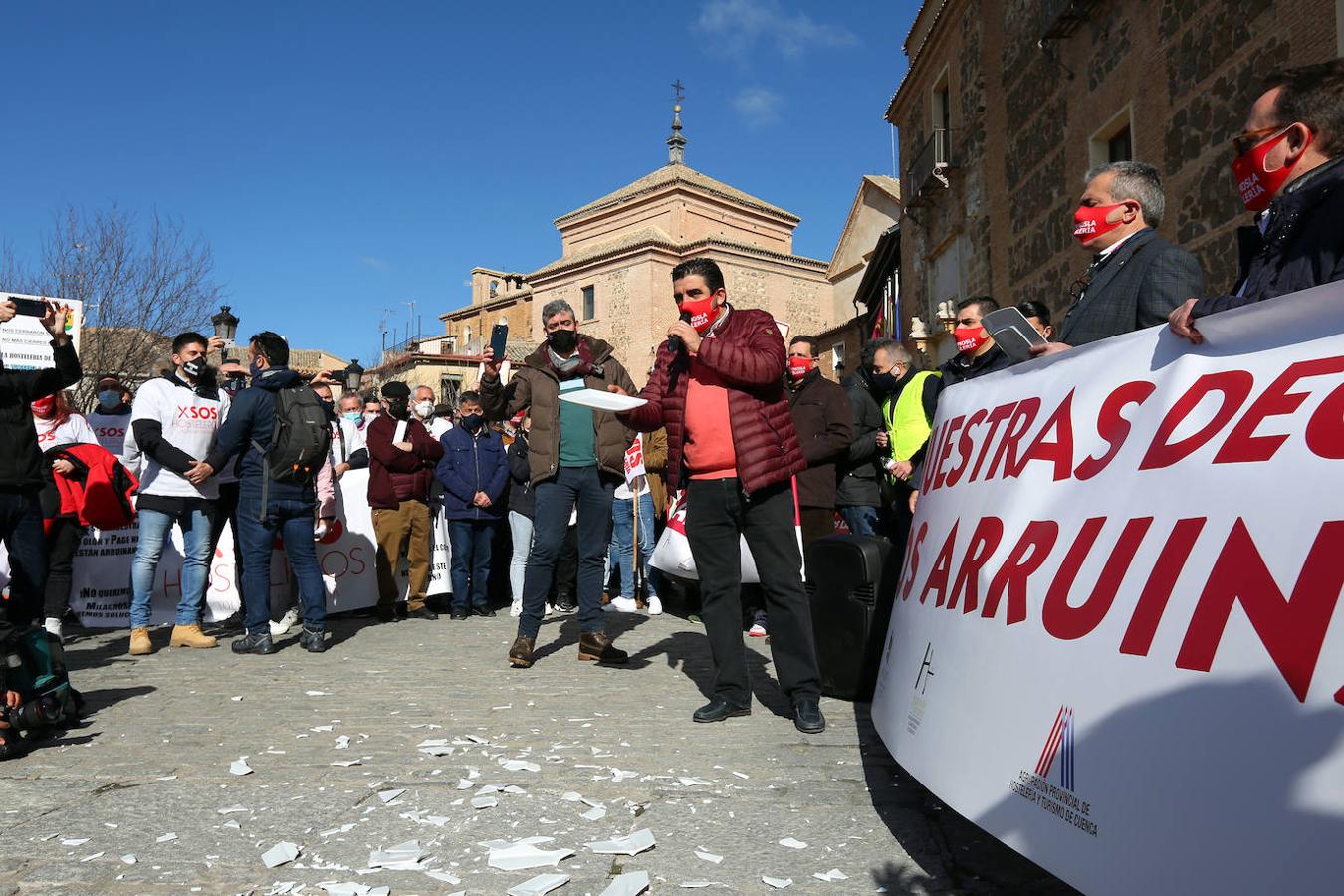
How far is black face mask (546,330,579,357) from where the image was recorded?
239 inches

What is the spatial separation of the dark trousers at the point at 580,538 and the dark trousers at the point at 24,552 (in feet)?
8.52

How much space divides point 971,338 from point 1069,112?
30.0 ft

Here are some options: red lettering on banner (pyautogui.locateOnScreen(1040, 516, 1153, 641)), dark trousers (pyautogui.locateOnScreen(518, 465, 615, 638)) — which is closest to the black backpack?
dark trousers (pyautogui.locateOnScreen(518, 465, 615, 638))

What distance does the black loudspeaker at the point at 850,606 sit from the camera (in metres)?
4.48

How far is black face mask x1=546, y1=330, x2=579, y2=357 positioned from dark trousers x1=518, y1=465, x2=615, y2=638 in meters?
0.77

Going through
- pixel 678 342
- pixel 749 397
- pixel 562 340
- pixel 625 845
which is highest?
pixel 562 340

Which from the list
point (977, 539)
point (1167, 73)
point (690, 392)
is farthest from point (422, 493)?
point (1167, 73)

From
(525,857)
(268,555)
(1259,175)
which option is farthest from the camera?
(268,555)

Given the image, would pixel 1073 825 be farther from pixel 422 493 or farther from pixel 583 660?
pixel 422 493

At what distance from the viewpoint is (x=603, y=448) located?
5965mm

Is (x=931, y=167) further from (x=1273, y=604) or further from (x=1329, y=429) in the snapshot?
(x=1273, y=604)

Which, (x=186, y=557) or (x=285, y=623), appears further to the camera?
(x=285, y=623)

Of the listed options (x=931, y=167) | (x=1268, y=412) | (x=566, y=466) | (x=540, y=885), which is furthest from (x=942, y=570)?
(x=931, y=167)

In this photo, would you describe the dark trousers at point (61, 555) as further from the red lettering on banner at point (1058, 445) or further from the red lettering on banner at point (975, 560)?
the red lettering on banner at point (1058, 445)
